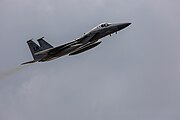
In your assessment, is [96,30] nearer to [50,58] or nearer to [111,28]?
[111,28]

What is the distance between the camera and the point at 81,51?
3775 inches

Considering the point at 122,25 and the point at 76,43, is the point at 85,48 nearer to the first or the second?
the point at 76,43

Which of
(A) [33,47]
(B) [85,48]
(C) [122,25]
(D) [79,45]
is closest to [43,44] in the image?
(A) [33,47]

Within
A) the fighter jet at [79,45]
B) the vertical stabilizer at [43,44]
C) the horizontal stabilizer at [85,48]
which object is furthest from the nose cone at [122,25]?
the vertical stabilizer at [43,44]

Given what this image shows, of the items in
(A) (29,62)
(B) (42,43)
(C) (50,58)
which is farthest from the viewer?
(B) (42,43)

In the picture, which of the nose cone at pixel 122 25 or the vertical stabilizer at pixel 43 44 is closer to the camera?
the nose cone at pixel 122 25

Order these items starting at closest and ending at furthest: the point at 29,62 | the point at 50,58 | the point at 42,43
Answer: the point at 29,62 < the point at 50,58 < the point at 42,43

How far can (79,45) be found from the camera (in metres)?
98.1

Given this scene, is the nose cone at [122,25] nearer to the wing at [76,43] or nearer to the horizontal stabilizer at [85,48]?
the wing at [76,43]

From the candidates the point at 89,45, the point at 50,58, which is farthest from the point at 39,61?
the point at 89,45

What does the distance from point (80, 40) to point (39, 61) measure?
382 inches

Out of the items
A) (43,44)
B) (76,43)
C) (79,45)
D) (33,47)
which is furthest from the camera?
(43,44)

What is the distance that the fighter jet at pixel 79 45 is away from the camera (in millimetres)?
96688

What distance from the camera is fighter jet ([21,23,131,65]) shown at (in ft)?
317
